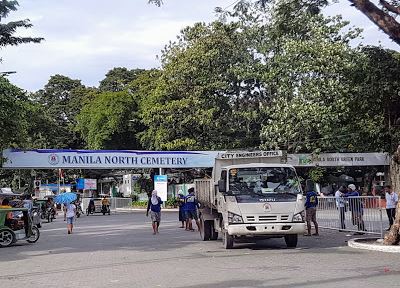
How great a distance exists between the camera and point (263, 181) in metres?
14.9

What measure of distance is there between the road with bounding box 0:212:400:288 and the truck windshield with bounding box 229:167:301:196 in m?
1.58

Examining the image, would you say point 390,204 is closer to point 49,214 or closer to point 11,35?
point 11,35

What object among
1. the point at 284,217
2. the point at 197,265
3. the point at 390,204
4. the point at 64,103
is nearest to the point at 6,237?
the point at 197,265

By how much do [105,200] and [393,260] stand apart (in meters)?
34.8

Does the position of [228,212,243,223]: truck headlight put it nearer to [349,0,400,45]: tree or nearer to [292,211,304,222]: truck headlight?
[292,211,304,222]: truck headlight

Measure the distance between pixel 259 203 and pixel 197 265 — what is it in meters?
2.92

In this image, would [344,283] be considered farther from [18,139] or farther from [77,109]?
[77,109]

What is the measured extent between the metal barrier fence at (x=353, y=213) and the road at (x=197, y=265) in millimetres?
778

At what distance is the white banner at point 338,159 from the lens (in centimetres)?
4188

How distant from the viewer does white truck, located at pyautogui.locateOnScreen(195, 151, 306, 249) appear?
14.1 m

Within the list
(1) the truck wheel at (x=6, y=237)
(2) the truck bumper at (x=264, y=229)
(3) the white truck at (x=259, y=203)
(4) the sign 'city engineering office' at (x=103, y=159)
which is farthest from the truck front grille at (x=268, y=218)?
(4) the sign 'city engineering office' at (x=103, y=159)

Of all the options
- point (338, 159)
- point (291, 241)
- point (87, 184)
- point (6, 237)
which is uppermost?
point (338, 159)

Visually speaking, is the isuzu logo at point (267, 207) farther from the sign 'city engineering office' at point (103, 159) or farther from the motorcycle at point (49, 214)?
the sign 'city engineering office' at point (103, 159)

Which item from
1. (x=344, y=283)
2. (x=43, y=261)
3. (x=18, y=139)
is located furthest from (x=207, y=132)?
(x=344, y=283)
